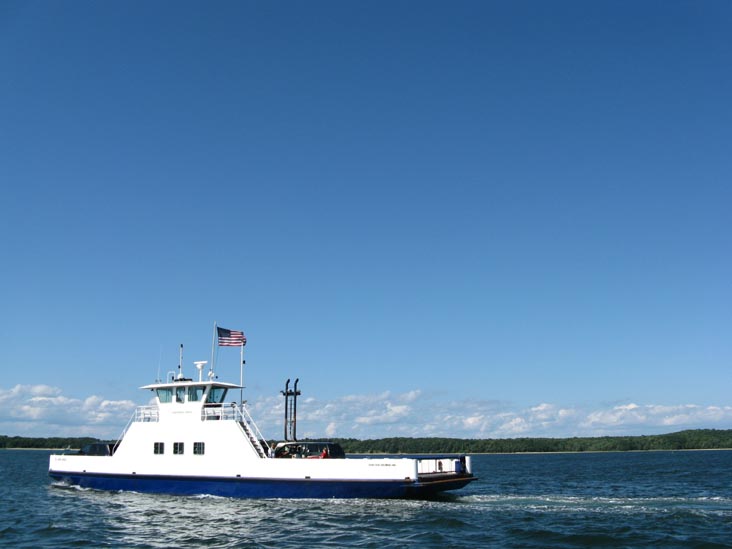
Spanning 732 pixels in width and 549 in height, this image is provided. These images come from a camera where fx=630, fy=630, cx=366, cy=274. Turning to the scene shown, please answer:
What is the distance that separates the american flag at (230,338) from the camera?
3038 centimetres

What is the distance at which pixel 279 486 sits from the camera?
1051 inches

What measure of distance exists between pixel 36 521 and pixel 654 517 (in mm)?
22760

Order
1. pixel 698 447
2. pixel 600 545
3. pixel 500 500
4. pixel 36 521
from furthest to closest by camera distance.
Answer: pixel 698 447 → pixel 500 500 → pixel 36 521 → pixel 600 545

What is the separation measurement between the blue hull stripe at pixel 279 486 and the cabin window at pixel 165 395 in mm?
3606

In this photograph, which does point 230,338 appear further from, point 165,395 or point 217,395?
point 165,395

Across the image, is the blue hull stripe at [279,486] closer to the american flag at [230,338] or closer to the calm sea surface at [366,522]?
the calm sea surface at [366,522]

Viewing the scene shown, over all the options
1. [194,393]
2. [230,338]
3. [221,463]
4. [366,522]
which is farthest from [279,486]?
[230,338]

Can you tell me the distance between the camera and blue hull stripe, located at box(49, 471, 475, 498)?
25531 mm

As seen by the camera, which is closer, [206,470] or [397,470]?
[397,470]

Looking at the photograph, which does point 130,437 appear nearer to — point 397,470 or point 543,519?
point 397,470

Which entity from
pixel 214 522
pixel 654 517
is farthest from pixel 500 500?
pixel 214 522

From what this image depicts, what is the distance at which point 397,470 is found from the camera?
25406 millimetres

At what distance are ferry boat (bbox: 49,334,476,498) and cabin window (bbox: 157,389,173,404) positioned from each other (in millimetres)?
49

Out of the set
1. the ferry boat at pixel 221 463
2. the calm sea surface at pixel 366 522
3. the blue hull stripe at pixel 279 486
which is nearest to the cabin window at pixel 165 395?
the ferry boat at pixel 221 463
